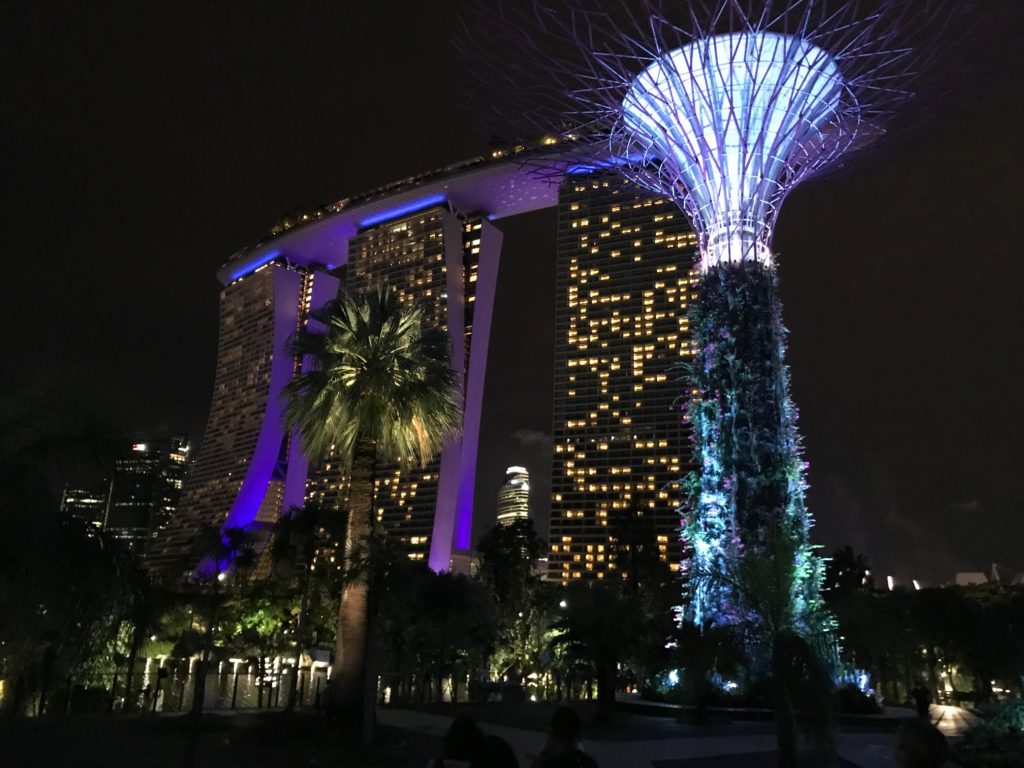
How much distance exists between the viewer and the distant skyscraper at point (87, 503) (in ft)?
28.7

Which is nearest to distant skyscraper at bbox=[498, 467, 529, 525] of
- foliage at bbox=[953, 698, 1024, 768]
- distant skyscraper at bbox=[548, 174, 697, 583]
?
distant skyscraper at bbox=[548, 174, 697, 583]

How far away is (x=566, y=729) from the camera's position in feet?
16.3

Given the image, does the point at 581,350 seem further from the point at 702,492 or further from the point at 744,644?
the point at 744,644

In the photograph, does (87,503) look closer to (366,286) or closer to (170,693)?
(170,693)

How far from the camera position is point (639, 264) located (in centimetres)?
13275

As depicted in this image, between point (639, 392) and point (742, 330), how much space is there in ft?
352

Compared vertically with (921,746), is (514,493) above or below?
above

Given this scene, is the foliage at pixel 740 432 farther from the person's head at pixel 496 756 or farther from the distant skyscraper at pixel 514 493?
the distant skyscraper at pixel 514 493

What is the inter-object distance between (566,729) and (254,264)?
12584 cm

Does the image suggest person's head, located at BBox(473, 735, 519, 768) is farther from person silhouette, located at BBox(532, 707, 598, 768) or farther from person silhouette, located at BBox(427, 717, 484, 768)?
person silhouette, located at BBox(532, 707, 598, 768)

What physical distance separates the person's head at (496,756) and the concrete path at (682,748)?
8.50m

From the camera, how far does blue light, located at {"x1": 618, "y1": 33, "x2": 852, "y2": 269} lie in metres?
21.9

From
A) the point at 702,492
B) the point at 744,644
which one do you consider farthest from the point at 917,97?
the point at 744,644

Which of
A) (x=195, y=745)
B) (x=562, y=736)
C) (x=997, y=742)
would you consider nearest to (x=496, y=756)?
(x=562, y=736)
